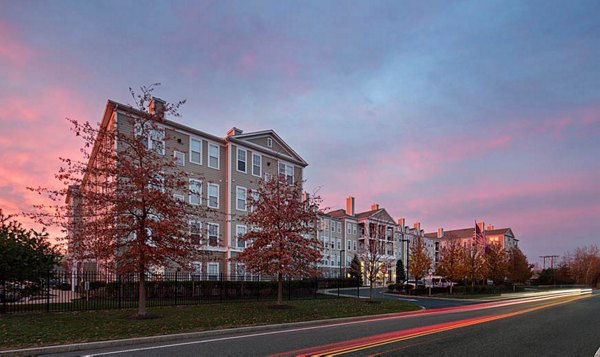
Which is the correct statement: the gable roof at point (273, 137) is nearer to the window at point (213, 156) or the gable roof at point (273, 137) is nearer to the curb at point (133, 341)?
the window at point (213, 156)

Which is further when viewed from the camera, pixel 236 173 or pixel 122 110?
pixel 236 173

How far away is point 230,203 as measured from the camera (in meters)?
38.0

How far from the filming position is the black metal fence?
61.0 feet

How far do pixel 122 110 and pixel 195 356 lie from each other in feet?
80.9

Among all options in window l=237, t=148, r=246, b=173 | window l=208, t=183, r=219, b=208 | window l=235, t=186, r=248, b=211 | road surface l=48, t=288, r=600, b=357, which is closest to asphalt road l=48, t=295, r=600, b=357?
road surface l=48, t=288, r=600, b=357

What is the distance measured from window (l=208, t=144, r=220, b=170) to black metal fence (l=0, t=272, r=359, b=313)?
10578 mm

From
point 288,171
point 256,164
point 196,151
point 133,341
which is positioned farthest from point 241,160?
point 133,341

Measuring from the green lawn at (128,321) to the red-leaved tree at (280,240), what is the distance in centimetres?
207

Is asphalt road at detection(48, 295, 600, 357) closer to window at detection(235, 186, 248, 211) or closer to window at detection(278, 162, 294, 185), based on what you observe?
window at detection(235, 186, 248, 211)

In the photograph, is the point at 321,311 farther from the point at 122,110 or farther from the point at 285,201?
the point at 122,110

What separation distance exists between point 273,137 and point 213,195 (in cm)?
921

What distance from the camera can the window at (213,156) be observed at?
37250mm

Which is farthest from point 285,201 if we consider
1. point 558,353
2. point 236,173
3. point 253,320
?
point 236,173

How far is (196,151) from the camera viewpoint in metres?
36.2
